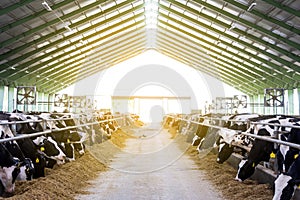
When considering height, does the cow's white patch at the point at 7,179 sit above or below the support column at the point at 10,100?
below

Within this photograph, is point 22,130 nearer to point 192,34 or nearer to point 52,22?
point 52,22

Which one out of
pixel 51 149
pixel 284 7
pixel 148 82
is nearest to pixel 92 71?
pixel 148 82

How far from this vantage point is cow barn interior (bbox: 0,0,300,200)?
7.92 meters

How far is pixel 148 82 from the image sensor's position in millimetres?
31234

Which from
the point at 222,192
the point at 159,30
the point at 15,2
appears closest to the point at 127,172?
the point at 222,192

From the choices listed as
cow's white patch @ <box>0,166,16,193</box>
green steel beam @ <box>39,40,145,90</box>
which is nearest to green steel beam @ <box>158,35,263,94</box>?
green steel beam @ <box>39,40,145,90</box>

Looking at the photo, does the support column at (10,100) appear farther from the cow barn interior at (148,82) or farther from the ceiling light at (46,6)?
the ceiling light at (46,6)

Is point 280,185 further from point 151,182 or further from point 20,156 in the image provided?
point 20,156

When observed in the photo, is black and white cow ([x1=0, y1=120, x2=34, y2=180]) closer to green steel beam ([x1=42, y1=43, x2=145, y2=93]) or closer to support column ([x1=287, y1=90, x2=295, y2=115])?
green steel beam ([x1=42, y1=43, x2=145, y2=93])

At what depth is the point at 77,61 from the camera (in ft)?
111

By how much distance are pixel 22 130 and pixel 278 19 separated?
42.6 ft

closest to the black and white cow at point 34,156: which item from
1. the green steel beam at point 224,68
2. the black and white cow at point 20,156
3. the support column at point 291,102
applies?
the black and white cow at point 20,156

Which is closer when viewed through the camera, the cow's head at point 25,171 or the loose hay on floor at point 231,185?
the loose hay on floor at point 231,185

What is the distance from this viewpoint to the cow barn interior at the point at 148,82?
792 cm
